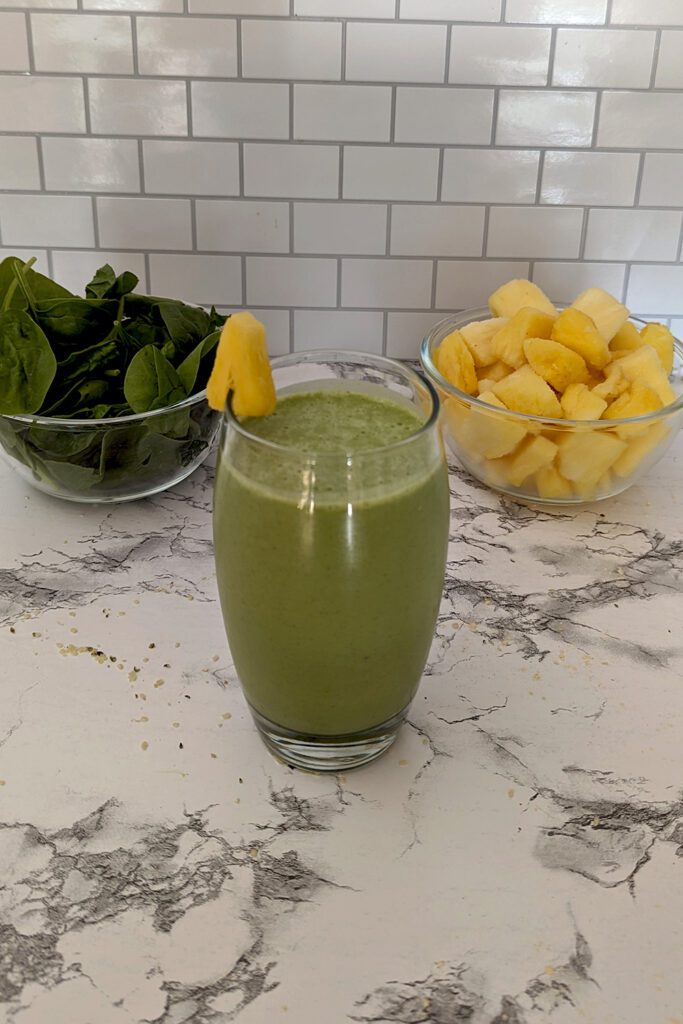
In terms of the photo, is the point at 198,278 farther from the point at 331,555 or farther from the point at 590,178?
the point at 331,555

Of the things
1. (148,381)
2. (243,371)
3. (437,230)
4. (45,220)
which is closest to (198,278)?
(45,220)

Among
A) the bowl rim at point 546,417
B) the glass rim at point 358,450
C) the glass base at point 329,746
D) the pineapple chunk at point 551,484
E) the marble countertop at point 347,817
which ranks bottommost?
the marble countertop at point 347,817

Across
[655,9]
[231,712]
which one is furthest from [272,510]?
[655,9]

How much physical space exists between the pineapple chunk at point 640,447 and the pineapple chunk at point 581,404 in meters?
0.04

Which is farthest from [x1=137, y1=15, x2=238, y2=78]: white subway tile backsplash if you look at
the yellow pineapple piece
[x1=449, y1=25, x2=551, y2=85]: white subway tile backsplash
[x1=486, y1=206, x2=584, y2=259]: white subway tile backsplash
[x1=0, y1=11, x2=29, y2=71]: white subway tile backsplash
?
the yellow pineapple piece

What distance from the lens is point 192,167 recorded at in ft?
4.00

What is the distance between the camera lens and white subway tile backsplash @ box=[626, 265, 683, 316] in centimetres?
128

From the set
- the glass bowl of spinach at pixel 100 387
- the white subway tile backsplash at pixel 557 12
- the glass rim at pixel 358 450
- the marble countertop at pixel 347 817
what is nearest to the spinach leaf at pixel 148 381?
the glass bowl of spinach at pixel 100 387

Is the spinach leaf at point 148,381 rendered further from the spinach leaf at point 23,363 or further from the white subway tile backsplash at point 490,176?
the white subway tile backsplash at point 490,176

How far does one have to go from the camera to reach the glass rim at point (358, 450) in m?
0.59

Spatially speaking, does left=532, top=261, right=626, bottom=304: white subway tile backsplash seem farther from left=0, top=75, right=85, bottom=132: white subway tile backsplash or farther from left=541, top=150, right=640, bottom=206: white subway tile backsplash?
left=0, top=75, right=85, bottom=132: white subway tile backsplash

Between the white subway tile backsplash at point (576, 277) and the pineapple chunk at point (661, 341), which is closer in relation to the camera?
the pineapple chunk at point (661, 341)

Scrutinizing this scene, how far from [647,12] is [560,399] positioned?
48cm

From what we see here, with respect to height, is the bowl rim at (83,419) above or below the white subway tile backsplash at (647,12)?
below
